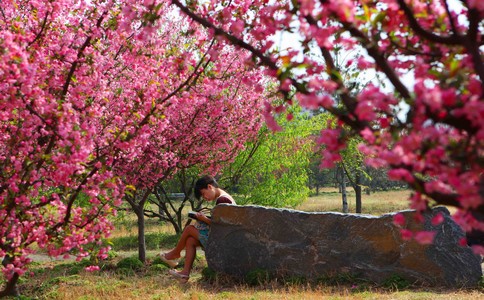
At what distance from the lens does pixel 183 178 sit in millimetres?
14578

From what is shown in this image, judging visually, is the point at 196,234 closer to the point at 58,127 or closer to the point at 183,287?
the point at 183,287

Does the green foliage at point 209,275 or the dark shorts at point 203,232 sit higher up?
the dark shorts at point 203,232

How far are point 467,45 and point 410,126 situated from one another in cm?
44

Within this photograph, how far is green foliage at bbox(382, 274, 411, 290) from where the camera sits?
837 cm

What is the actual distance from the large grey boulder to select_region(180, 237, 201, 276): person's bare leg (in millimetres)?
345

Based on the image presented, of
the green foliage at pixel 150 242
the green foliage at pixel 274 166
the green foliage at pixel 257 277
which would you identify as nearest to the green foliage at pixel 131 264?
the green foliage at pixel 257 277

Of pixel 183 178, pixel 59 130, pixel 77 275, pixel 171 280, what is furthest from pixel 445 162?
pixel 183 178

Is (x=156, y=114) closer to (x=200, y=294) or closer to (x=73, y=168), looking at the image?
(x=73, y=168)

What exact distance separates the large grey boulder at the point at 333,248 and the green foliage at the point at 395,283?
7 cm

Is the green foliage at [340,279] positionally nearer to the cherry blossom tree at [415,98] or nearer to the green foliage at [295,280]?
the green foliage at [295,280]

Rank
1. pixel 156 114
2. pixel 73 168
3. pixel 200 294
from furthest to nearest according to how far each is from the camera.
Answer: pixel 200 294 → pixel 156 114 → pixel 73 168

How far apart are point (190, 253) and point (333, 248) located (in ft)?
7.43

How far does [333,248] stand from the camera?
9031 millimetres

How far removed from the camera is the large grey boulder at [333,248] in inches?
332
